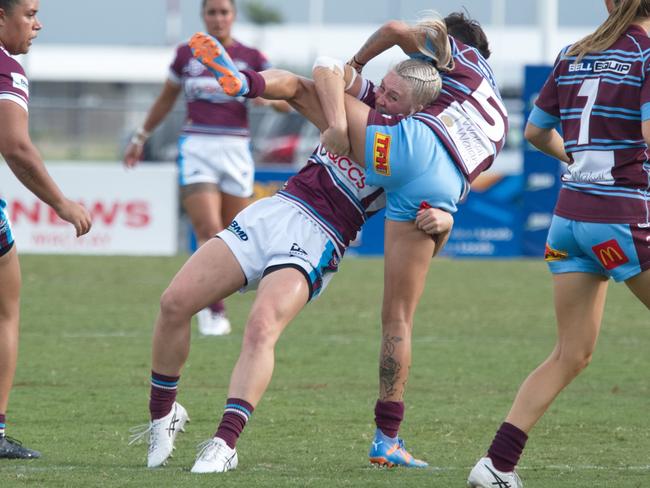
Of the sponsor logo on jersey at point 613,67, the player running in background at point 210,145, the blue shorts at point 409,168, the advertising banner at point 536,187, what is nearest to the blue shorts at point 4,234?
the blue shorts at point 409,168

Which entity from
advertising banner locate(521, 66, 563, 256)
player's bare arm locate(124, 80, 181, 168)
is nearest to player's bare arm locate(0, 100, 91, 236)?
player's bare arm locate(124, 80, 181, 168)

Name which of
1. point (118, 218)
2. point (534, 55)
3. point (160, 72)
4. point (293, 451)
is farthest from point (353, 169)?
point (534, 55)

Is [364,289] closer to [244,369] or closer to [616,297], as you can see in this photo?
[616,297]

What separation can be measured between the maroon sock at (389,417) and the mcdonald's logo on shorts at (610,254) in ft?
4.25

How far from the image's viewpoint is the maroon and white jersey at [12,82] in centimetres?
535

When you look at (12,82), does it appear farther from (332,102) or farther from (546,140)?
(546,140)

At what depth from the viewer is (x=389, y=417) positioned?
18.6 feet

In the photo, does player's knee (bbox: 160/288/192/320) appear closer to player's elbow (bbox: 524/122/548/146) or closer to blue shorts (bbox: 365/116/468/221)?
blue shorts (bbox: 365/116/468/221)

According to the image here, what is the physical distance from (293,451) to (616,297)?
7.72 metres

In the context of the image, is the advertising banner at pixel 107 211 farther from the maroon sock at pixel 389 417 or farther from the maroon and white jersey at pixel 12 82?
the maroon sock at pixel 389 417

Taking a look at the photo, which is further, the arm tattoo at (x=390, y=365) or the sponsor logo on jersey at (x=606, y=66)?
the arm tattoo at (x=390, y=365)

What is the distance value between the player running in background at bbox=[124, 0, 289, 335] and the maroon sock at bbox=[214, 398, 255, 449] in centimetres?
481

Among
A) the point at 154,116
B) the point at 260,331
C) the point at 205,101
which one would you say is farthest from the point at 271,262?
the point at 154,116

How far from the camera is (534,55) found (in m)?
49.1
